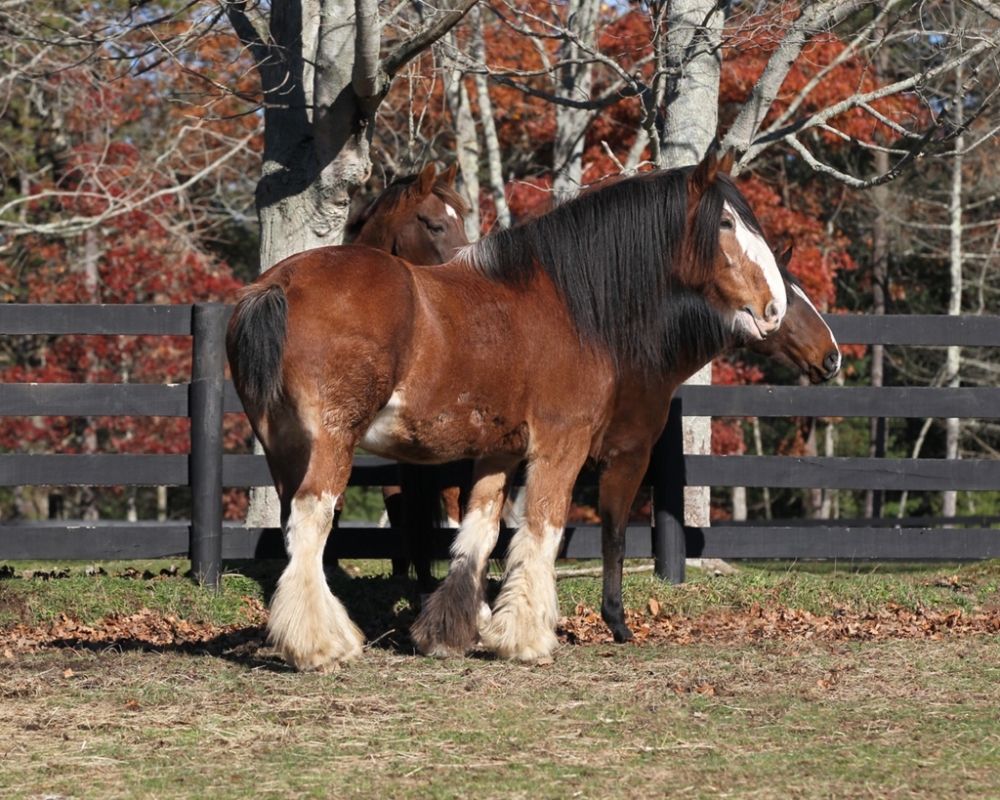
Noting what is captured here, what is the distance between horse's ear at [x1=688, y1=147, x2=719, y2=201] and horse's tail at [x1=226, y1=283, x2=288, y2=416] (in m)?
2.10

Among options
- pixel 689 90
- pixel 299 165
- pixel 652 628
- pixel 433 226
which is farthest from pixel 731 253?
pixel 299 165

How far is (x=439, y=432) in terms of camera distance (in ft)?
17.6

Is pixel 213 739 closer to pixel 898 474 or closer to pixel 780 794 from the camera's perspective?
pixel 780 794

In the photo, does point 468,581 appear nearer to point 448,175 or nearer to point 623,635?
point 623,635

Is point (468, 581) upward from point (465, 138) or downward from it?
downward

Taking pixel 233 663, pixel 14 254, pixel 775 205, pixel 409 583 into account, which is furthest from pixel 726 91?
pixel 233 663

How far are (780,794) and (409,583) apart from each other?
12.1 feet

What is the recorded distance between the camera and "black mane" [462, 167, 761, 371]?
5922 mm

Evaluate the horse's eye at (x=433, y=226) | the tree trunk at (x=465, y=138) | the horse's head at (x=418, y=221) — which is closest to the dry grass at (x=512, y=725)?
the horse's head at (x=418, y=221)

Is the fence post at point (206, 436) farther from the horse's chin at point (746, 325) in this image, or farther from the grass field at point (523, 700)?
the horse's chin at point (746, 325)

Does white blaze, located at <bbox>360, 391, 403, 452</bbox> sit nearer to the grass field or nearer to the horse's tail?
the horse's tail

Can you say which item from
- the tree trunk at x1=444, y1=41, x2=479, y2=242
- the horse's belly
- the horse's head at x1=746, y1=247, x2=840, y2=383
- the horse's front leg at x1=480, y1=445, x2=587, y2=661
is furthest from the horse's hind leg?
the tree trunk at x1=444, y1=41, x2=479, y2=242

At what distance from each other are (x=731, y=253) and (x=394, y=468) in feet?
7.73

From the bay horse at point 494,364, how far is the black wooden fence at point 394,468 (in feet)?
4.02
